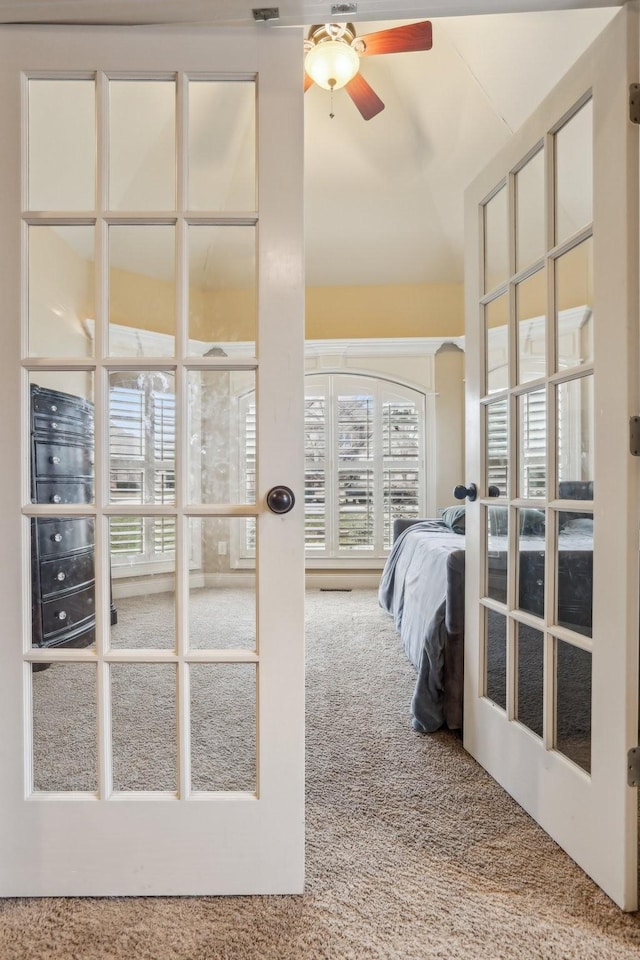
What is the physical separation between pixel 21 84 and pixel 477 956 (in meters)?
2.14

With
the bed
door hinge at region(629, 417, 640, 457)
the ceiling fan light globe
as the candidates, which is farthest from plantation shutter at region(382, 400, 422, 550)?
door hinge at region(629, 417, 640, 457)

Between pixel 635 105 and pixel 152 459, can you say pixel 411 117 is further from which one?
pixel 152 459

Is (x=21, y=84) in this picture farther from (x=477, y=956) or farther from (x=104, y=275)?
(x=477, y=956)

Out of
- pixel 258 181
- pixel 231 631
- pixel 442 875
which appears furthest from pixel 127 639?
pixel 258 181

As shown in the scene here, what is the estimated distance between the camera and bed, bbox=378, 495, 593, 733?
4.49 ft

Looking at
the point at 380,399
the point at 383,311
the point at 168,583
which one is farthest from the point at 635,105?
A: the point at 383,311

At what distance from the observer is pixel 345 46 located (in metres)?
2.58

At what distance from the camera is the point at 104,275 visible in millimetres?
1241

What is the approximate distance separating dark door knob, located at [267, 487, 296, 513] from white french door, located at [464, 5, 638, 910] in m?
0.74

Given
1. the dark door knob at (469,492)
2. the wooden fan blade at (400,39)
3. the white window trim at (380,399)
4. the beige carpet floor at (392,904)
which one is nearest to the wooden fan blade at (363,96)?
the wooden fan blade at (400,39)

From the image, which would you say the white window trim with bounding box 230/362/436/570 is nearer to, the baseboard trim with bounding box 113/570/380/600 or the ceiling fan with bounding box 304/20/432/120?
the ceiling fan with bounding box 304/20/432/120

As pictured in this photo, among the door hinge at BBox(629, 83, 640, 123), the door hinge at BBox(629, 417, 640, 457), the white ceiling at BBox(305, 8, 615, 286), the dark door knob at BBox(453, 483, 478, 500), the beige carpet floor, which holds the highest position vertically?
the white ceiling at BBox(305, 8, 615, 286)

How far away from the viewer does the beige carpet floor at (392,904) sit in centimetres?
110

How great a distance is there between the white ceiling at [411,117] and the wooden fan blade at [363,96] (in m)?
0.56
